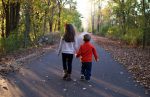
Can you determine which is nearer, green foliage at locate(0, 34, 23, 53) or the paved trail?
the paved trail

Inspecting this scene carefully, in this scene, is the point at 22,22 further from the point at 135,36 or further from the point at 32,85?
the point at 32,85

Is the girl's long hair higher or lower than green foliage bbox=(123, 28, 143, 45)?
higher

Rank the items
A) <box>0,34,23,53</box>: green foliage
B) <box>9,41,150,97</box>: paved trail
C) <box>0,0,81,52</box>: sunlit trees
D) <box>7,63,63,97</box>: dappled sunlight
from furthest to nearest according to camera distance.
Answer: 1. <box>0,0,81,52</box>: sunlit trees
2. <box>0,34,23,53</box>: green foliage
3. <box>9,41,150,97</box>: paved trail
4. <box>7,63,63,97</box>: dappled sunlight

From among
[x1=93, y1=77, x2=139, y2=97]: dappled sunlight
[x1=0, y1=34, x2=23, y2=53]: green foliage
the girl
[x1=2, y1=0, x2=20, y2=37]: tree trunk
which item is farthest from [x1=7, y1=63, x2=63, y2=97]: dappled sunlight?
[x1=2, y1=0, x2=20, y2=37]: tree trunk

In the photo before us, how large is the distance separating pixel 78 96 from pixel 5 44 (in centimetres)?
1581

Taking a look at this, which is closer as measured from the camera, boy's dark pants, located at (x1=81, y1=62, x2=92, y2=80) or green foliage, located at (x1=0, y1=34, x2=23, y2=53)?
boy's dark pants, located at (x1=81, y1=62, x2=92, y2=80)

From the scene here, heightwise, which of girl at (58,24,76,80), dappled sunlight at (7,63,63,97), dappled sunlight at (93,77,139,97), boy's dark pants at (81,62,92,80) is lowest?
dappled sunlight at (93,77,139,97)

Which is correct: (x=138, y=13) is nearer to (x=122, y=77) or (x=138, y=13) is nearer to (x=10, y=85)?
(x=122, y=77)

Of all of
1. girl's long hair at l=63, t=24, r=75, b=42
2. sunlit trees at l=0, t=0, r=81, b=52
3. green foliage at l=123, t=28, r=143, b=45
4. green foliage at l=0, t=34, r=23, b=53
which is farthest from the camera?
green foliage at l=123, t=28, r=143, b=45

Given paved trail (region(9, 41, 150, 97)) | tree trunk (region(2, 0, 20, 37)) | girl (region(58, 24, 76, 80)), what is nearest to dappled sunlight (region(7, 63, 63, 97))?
paved trail (region(9, 41, 150, 97))

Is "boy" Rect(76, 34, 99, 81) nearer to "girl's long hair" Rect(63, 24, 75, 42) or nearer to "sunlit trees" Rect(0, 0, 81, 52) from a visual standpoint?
"girl's long hair" Rect(63, 24, 75, 42)

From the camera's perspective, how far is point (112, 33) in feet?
204

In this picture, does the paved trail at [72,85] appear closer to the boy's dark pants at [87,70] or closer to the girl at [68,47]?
the boy's dark pants at [87,70]

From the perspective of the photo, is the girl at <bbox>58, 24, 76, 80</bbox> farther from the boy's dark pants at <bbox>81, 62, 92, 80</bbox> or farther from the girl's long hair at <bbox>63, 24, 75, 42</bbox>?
the boy's dark pants at <bbox>81, 62, 92, 80</bbox>
